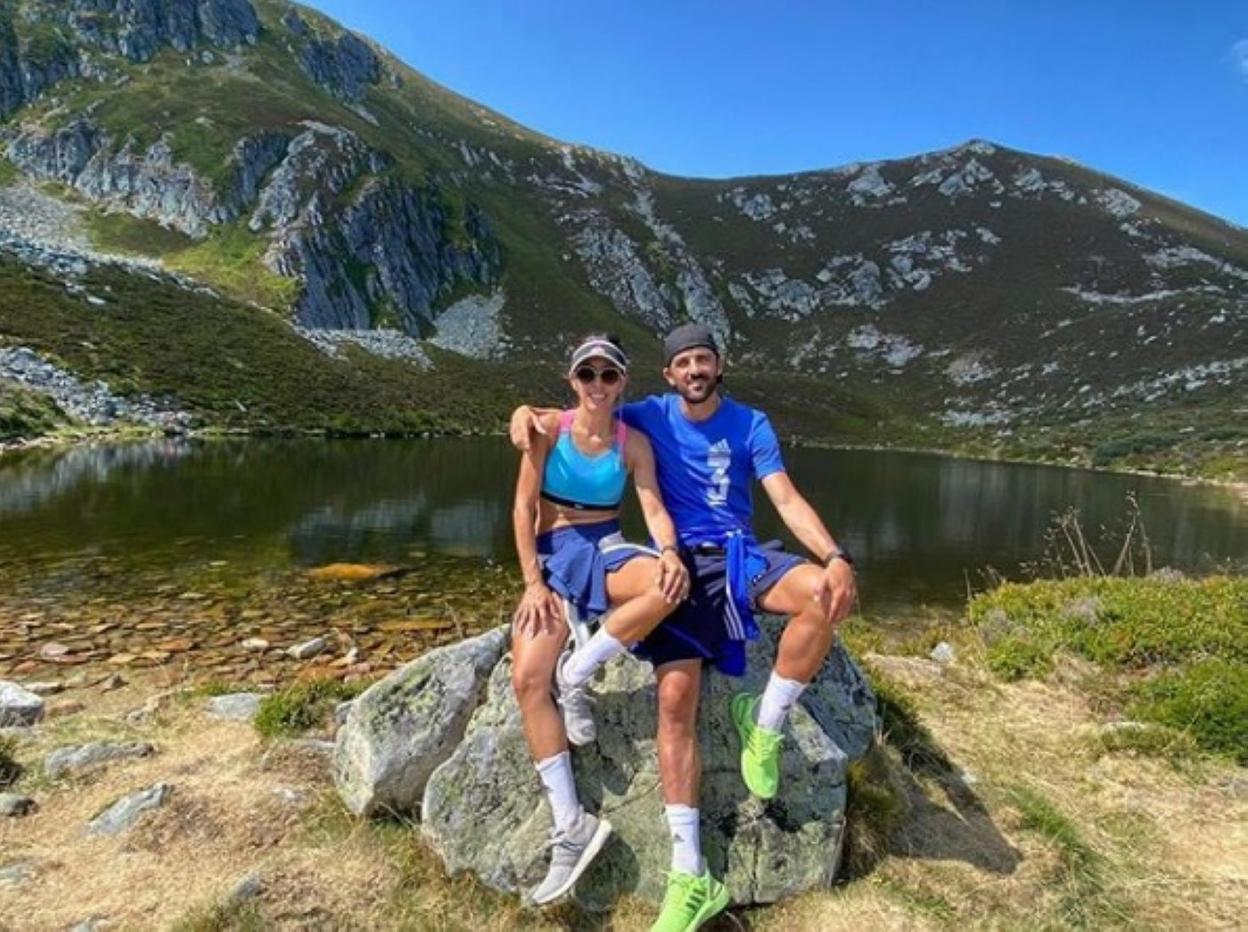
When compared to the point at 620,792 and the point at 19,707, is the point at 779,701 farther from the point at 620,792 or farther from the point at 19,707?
the point at 19,707

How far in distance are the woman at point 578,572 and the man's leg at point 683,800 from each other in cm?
42

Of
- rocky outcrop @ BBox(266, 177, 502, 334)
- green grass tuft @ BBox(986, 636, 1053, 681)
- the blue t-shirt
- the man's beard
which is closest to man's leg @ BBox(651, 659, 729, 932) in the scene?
the blue t-shirt

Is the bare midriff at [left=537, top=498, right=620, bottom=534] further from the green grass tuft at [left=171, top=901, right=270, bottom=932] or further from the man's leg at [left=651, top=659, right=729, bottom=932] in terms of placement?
the green grass tuft at [left=171, top=901, right=270, bottom=932]

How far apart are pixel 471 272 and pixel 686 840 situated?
483ft

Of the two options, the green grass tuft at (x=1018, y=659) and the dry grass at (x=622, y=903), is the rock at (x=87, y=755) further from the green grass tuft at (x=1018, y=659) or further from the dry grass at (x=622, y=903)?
the green grass tuft at (x=1018, y=659)

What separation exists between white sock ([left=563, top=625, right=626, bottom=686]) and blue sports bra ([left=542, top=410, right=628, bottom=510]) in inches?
39.0

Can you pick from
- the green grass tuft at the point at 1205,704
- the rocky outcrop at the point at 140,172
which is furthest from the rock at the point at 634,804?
the rocky outcrop at the point at 140,172

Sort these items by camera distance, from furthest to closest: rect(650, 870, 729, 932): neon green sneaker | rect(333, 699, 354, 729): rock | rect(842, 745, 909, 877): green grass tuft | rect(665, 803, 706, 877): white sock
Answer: rect(333, 699, 354, 729): rock, rect(842, 745, 909, 877): green grass tuft, rect(665, 803, 706, 877): white sock, rect(650, 870, 729, 932): neon green sneaker

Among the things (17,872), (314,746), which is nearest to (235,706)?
(314,746)

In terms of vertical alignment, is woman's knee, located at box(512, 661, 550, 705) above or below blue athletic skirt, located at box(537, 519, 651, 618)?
below

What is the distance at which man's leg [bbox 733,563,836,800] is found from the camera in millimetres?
5391

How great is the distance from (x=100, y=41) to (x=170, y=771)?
181 m

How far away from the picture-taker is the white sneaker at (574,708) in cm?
553

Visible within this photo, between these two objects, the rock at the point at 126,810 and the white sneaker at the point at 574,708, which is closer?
the white sneaker at the point at 574,708
